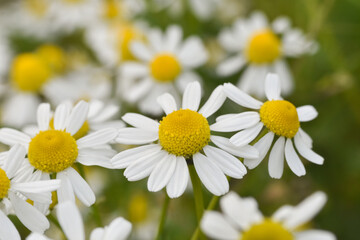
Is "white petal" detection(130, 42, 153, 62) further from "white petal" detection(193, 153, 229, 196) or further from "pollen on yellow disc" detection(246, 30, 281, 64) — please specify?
"white petal" detection(193, 153, 229, 196)

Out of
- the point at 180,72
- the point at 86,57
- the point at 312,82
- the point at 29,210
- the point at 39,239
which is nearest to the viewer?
the point at 39,239

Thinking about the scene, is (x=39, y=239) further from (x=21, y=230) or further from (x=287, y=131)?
(x=21, y=230)

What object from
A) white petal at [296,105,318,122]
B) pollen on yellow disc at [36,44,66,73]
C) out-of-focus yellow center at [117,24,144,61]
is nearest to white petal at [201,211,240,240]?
white petal at [296,105,318,122]

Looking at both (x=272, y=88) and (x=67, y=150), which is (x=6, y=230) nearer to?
→ (x=67, y=150)

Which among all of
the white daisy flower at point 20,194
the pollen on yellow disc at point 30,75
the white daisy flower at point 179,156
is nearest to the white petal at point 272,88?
the white daisy flower at point 179,156

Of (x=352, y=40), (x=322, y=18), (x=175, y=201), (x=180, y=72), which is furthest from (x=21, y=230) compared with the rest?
(x=352, y=40)

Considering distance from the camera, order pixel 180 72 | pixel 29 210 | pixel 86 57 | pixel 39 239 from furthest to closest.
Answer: pixel 86 57, pixel 180 72, pixel 29 210, pixel 39 239
